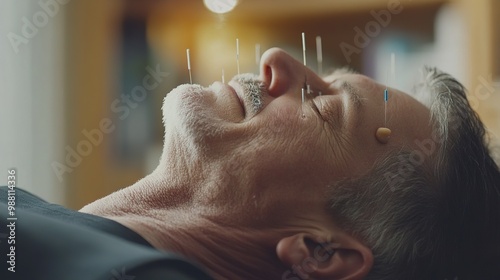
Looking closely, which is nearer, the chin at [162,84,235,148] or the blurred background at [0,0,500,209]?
the chin at [162,84,235,148]

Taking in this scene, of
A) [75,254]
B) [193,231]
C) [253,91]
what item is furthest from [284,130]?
[75,254]

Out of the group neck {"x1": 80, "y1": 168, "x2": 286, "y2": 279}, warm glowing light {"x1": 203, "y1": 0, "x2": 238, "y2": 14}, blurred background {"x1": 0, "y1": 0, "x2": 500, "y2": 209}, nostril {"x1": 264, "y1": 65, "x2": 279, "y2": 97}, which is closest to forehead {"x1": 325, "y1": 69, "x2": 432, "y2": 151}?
nostril {"x1": 264, "y1": 65, "x2": 279, "y2": 97}

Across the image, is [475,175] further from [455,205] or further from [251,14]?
[251,14]

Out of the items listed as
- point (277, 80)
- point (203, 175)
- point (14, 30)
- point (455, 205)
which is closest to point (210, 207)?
point (203, 175)

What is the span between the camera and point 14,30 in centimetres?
210

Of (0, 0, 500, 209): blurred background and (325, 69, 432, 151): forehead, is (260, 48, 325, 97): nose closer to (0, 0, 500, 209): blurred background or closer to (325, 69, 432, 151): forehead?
(325, 69, 432, 151): forehead

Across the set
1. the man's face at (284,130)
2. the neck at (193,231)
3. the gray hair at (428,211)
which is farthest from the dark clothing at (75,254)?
the gray hair at (428,211)

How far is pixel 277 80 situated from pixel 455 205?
0.31 meters

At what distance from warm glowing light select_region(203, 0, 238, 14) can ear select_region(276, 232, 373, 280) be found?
141 cm

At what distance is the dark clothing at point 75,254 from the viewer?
0.68 m

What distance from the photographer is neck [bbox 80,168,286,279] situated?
36.3 inches

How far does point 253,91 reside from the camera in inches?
40.9

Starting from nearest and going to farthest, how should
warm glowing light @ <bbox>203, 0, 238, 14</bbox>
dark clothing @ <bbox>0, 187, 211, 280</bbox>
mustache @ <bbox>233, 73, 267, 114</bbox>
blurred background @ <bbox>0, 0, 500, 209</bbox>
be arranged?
dark clothing @ <bbox>0, 187, 211, 280</bbox>
mustache @ <bbox>233, 73, 267, 114</bbox>
blurred background @ <bbox>0, 0, 500, 209</bbox>
warm glowing light @ <bbox>203, 0, 238, 14</bbox>

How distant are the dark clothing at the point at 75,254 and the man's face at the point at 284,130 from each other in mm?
205
